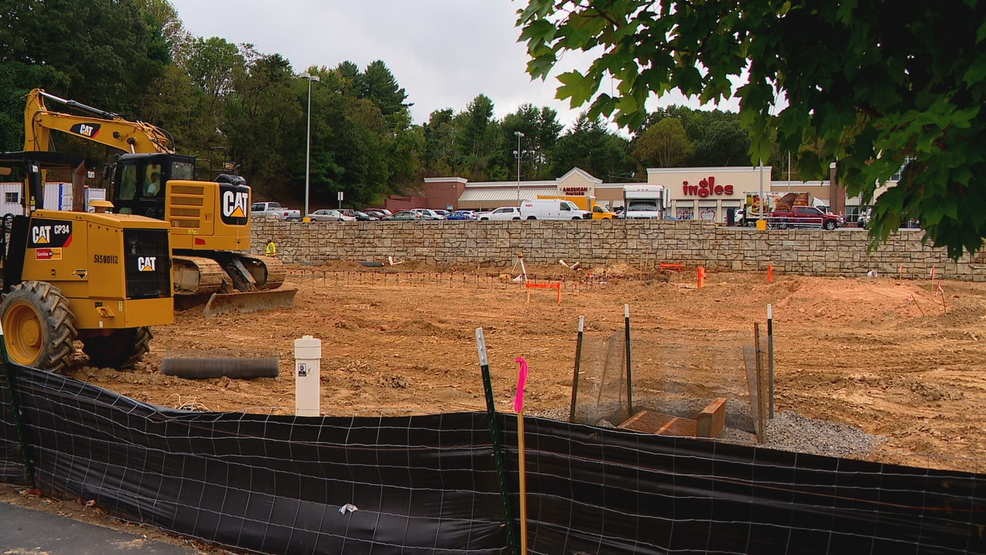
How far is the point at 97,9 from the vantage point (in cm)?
5112

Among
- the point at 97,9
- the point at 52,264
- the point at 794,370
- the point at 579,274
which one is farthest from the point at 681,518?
the point at 97,9

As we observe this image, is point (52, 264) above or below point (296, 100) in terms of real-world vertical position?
below

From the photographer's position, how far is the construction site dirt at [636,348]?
1006cm

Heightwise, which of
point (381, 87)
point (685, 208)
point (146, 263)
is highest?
point (381, 87)

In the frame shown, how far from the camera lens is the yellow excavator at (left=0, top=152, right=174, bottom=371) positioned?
10156mm

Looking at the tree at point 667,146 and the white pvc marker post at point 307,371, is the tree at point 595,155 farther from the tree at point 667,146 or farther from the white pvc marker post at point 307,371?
the white pvc marker post at point 307,371

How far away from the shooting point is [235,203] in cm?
1803

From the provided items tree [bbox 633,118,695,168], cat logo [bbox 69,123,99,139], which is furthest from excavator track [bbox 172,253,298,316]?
tree [bbox 633,118,695,168]

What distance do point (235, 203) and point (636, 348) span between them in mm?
10980

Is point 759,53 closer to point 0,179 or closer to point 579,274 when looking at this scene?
point 0,179

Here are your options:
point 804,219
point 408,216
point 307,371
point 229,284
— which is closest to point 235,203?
point 229,284

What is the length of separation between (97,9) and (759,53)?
2218 inches

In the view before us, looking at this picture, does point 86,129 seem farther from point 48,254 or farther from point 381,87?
point 381,87

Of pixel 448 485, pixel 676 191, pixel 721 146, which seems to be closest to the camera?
pixel 448 485
